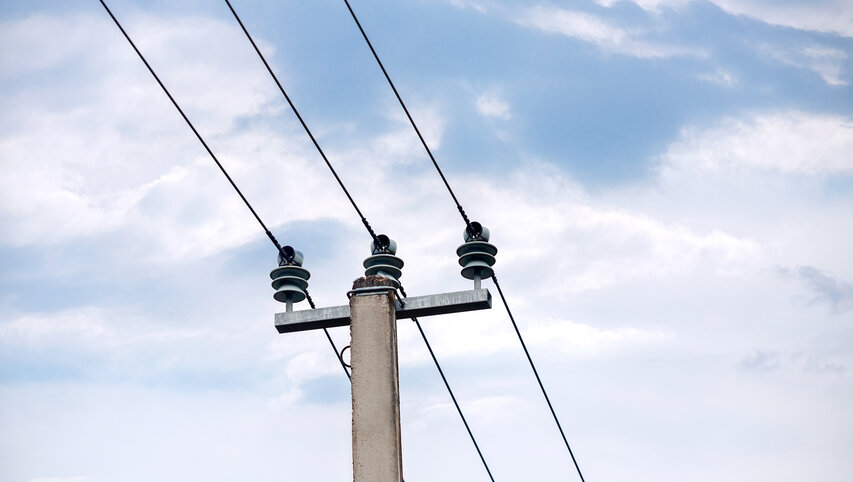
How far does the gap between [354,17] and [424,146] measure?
5.61 ft

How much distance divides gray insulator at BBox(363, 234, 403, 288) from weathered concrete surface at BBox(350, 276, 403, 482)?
18.7 inches

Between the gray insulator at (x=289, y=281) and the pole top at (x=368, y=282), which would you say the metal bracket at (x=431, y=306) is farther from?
the gray insulator at (x=289, y=281)

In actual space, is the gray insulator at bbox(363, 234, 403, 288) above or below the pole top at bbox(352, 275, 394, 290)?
above

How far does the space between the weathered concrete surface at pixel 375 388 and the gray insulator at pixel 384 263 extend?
1.56 ft

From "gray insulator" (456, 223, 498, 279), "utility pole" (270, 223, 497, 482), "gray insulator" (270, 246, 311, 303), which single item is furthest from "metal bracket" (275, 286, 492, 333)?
"gray insulator" (270, 246, 311, 303)

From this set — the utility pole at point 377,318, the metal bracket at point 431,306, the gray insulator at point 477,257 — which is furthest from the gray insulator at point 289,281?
the gray insulator at point 477,257

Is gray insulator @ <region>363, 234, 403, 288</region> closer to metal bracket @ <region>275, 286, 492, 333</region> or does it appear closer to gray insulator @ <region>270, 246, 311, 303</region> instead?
metal bracket @ <region>275, 286, 492, 333</region>

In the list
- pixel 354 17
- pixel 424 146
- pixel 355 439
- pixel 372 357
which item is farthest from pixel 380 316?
pixel 354 17

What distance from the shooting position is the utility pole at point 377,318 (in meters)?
8.62

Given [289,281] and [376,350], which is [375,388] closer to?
[376,350]

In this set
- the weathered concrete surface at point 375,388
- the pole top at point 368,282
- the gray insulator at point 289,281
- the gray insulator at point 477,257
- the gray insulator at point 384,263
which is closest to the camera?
the weathered concrete surface at point 375,388

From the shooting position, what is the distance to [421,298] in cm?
951

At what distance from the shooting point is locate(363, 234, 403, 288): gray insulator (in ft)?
32.4

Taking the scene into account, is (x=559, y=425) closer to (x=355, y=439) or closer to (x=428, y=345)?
(x=428, y=345)
